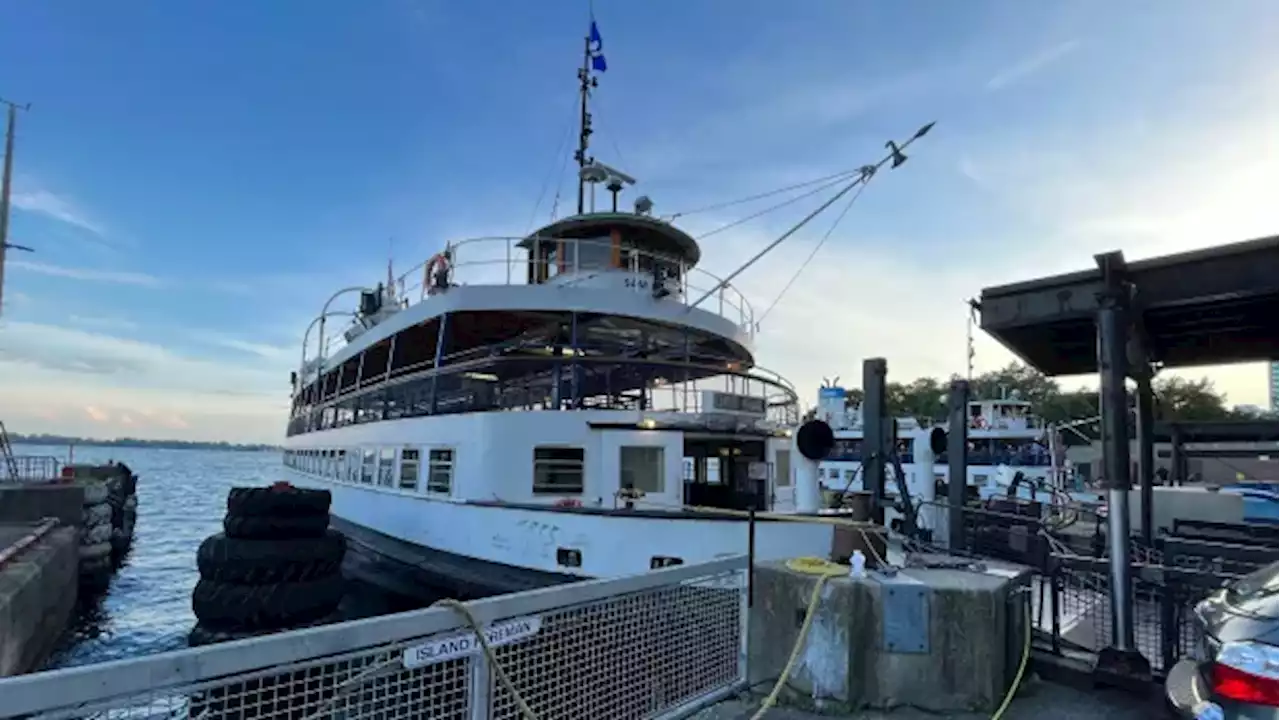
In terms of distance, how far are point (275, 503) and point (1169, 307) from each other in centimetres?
1268

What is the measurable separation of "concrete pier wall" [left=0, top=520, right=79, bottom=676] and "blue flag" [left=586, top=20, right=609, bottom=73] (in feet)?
62.6

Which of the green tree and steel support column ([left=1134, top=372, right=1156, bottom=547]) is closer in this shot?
steel support column ([left=1134, top=372, right=1156, bottom=547])

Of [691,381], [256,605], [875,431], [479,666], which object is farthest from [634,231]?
[479,666]

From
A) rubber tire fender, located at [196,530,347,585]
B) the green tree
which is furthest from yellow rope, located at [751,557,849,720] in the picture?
the green tree

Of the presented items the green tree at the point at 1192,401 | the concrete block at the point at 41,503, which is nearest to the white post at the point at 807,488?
the concrete block at the point at 41,503

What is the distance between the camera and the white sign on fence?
3213 mm

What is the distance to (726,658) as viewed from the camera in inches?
219

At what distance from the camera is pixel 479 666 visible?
358 centimetres

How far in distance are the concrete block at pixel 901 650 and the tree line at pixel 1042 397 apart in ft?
166

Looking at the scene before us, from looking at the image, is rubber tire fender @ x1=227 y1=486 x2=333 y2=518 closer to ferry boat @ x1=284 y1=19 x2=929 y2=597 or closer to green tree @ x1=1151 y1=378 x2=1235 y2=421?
ferry boat @ x1=284 y1=19 x2=929 y2=597

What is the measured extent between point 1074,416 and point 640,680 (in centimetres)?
7583

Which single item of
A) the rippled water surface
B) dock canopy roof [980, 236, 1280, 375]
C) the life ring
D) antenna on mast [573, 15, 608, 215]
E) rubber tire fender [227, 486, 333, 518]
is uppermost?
antenna on mast [573, 15, 608, 215]

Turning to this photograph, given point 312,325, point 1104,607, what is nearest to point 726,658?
point 1104,607

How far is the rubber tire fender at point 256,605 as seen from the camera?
11.1m
